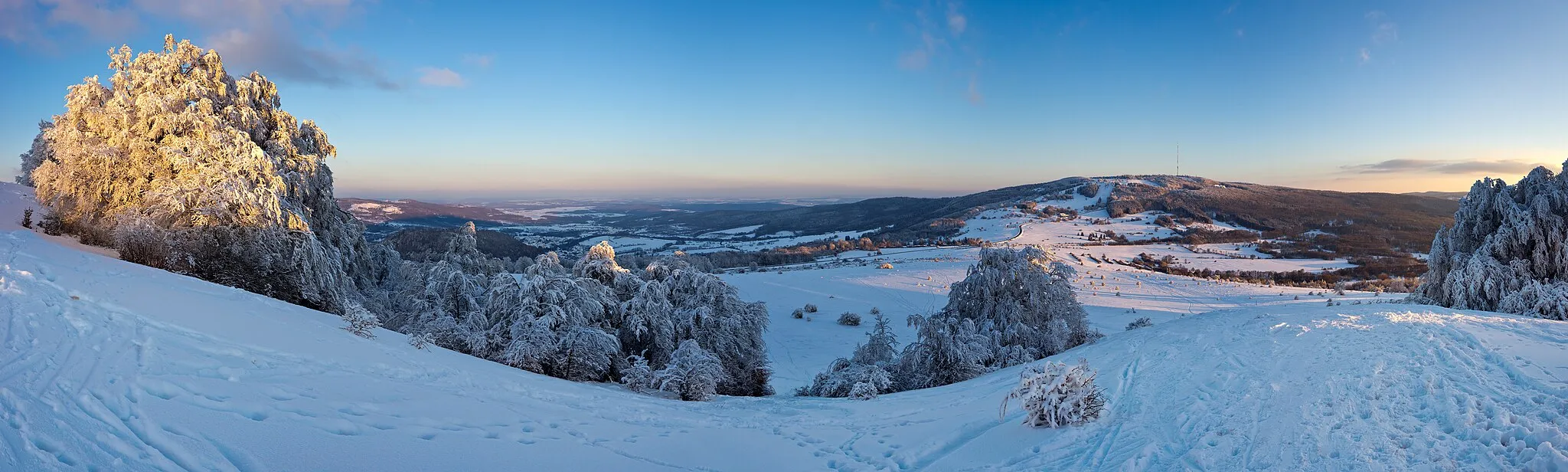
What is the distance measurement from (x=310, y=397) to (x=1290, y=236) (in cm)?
7450

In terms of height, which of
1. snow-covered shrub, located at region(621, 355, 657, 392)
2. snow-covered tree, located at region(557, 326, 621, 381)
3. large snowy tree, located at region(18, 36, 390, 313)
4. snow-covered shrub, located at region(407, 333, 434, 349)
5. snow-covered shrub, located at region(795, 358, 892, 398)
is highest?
large snowy tree, located at region(18, 36, 390, 313)

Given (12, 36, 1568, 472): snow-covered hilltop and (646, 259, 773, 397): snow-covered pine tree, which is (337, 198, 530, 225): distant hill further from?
(646, 259, 773, 397): snow-covered pine tree

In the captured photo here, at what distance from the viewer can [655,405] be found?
943cm

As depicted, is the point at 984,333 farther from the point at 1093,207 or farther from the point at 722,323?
the point at 1093,207

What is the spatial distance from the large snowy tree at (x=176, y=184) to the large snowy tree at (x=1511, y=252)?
76.7 ft

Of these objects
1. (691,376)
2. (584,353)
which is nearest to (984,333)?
(691,376)

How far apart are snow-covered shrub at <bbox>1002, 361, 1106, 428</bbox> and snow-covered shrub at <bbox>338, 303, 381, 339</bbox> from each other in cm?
976

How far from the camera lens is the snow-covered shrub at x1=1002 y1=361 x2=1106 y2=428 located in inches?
246

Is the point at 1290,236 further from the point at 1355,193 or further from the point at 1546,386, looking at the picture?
the point at 1546,386

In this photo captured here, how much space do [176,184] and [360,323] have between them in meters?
5.27

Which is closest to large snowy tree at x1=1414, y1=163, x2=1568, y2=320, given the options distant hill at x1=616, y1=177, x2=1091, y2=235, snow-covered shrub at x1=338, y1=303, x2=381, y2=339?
snow-covered shrub at x1=338, y1=303, x2=381, y2=339

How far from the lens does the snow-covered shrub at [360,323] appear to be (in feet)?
30.6

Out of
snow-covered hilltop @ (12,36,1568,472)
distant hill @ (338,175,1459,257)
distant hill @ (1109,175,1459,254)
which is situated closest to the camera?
snow-covered hilltop @ (12,36,1568,472)

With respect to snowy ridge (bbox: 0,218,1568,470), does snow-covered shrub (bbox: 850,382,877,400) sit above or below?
below
